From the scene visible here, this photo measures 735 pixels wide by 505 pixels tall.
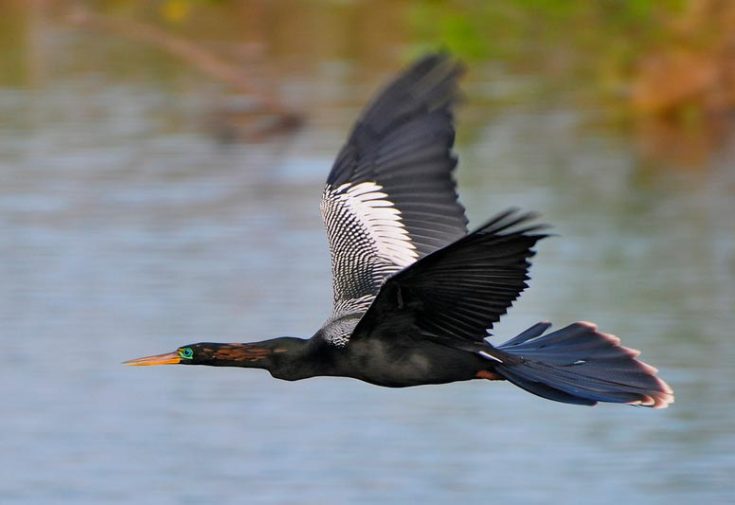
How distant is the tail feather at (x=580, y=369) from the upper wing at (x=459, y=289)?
0.81ft

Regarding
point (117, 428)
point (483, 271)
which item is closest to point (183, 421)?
point (117, 428)

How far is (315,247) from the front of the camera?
13906mm

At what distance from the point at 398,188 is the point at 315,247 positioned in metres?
7.14

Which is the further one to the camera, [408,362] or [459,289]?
[408,362]

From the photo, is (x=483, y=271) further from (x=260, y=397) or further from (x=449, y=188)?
(x=260, y=397)

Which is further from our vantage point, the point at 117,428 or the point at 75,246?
the point at 75,246

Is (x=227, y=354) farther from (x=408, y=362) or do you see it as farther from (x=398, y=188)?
(x=398, y=188)

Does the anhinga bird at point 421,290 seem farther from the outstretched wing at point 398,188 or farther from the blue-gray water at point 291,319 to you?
the blue-gray water at point 291,319

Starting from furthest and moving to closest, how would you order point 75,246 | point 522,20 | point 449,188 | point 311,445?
point 522,20
point 75,246
point 311,445
point 449,188

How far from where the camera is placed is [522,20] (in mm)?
19078

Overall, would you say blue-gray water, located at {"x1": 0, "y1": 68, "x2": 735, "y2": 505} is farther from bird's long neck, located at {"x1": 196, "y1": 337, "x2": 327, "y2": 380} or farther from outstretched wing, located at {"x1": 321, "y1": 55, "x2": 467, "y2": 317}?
bird's long neck, located at {"x1": 196, "y1": 337, "x2": 327, "y2": 380}

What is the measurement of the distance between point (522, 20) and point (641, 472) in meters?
11.0

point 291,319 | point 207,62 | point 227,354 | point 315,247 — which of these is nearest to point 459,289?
point 227,354

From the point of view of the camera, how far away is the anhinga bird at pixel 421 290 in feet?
18.0
